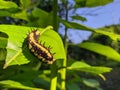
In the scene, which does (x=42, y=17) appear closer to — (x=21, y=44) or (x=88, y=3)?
(x=88, y=3)

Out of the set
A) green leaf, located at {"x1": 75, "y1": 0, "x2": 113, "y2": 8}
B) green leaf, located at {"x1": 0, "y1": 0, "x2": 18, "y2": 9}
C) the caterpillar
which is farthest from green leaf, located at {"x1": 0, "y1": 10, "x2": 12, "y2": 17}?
the caterpillar

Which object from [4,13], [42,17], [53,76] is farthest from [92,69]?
[4,13]

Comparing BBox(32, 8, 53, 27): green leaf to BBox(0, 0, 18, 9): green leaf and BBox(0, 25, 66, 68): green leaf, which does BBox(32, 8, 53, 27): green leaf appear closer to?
BBox(0, 0, 18, 9): green leaf

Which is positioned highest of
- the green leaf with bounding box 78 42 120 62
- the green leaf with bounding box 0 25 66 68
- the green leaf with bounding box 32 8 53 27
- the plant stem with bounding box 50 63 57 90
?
the green leaf with bounding box 0 25 66 68

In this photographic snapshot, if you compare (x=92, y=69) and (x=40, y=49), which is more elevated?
(x=40, y=49)

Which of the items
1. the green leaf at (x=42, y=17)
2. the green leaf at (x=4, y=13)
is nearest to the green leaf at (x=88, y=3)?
the green leaf at (x=42, y=17)

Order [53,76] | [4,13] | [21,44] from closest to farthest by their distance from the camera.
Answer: [21,44] → [53,76] → [4,13]

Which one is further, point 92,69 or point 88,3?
point 88,3

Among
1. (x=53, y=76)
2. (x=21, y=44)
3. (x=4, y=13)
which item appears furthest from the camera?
(x=4, y=13)

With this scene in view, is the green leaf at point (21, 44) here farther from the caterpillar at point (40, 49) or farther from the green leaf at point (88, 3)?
the green leaf at point (88, 3)
